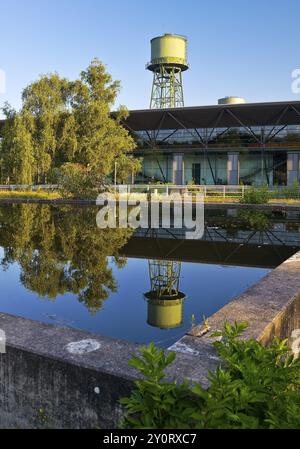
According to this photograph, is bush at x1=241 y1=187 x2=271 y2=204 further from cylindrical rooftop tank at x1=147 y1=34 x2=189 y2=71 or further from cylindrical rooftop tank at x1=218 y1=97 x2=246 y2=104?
cylindrical rooftop tank at x1=147 y1=34 x2=189 y2=71

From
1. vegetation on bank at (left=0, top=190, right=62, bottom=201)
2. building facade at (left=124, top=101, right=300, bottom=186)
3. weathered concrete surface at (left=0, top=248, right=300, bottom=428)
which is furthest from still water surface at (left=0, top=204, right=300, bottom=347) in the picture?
building facade at (left=124, top=101, right=300, bottom=186)

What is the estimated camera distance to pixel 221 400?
1.90 metres

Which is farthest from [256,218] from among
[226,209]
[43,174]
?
[43,174]

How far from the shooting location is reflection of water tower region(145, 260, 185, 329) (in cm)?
495

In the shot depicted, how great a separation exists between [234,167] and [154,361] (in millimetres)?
36976

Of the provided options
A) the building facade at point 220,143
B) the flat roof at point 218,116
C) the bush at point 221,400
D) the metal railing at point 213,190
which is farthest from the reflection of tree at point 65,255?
the building facade at point 220,143

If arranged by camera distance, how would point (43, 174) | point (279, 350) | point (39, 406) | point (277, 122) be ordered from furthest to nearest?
point (277, 122), point (43, 174), point (39, 406), point (279, 350)

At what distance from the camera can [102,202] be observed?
23.8 metres

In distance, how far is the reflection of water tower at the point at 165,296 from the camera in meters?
4.95
